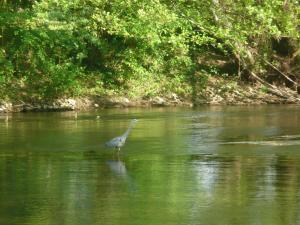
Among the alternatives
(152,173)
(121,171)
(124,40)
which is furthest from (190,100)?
(152,173)

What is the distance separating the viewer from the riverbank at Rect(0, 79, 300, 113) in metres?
33.7

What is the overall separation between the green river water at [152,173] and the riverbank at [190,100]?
21.2 ft

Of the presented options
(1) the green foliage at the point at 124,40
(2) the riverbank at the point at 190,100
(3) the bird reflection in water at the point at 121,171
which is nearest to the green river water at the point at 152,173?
(3) the bird reflection in water at the point at 121,171

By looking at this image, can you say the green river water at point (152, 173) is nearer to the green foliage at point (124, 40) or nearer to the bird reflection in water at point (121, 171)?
the bird reflection in water at point (121, 171)

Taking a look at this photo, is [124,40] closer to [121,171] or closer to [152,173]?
[121,171]

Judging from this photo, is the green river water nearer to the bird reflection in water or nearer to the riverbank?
the bird reflection in water

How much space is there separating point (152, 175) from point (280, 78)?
27428 mm

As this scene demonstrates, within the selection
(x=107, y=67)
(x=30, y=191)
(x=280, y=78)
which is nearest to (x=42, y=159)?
(x=30, y=191)

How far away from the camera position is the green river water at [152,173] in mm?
10727

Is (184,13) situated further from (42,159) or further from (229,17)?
(42,159)

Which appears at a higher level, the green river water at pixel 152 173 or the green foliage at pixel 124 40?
the green foliage at pixel 124 40

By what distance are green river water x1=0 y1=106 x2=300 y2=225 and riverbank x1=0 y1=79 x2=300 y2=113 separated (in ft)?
21.2

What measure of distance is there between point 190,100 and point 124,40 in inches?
164

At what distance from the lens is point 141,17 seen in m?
35.7
